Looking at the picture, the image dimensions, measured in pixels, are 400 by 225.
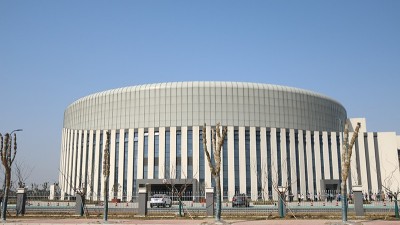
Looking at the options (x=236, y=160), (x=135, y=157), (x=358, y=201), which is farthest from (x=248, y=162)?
(x=358, y=201)

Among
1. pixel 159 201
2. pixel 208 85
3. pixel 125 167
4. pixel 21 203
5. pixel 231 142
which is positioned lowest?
pixel 159 201

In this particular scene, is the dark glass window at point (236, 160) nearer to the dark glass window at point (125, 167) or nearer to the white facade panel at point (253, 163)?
the white facade panel at point (253, 163)

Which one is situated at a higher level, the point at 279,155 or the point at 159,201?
the point at 279,155

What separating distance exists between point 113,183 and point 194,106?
Result: 19824 millimetres

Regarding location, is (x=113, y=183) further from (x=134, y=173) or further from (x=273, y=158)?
(x=273, y=158)

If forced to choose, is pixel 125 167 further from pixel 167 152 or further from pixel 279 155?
pixel 279 155

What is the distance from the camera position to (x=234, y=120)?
68.9m

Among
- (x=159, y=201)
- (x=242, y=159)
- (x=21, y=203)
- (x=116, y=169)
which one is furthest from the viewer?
(x=116, y=169)

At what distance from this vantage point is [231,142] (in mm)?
67625

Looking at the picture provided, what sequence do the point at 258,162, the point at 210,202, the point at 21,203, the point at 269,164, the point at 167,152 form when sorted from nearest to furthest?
the point at 210,202 → the point at 21,203 → the point at 258,162 → the point at 269,164 → the point at 167,152

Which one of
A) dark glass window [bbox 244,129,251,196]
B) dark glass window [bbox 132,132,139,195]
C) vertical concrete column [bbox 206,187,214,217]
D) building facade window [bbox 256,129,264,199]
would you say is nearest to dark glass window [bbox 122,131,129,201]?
dark glass window [bbox 132,132,139,195]

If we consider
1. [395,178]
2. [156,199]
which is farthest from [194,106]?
[395,178]

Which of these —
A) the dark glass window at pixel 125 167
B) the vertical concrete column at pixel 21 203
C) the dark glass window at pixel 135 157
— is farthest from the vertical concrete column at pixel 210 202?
the dark glass window at pixel 125 167

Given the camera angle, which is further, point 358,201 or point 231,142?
point 231,142
